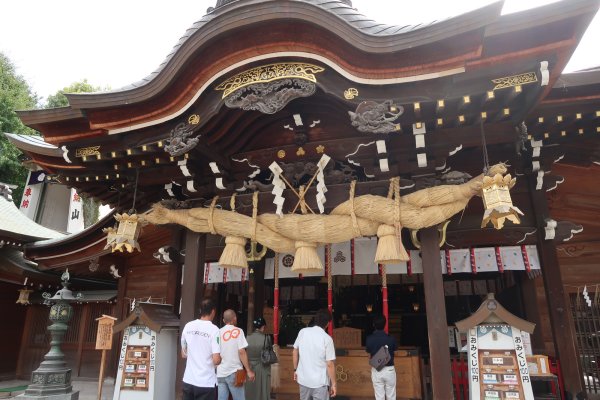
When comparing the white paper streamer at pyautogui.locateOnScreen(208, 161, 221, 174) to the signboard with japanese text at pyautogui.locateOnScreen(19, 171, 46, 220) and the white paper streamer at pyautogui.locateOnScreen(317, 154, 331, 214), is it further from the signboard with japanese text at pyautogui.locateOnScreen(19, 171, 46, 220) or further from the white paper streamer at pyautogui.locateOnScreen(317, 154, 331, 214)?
the signboard with japanese text at pyautogui.locateOnScreen(19, 171, 46, 220)

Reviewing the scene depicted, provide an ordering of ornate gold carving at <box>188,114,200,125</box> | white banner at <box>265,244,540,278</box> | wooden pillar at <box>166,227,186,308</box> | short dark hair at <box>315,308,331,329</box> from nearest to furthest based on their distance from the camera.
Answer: short dark hair at <box>315,308,331,329</box> → ornate gold carving at <box>188,114,200,125</box> → white banner at <box>265,244,540,278</box> → wooden pillar at <box>166,227,186,308</box>

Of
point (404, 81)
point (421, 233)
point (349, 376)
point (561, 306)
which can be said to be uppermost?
point (404, 81)

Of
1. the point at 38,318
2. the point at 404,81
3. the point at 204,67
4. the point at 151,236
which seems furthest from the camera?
the point at 38,318

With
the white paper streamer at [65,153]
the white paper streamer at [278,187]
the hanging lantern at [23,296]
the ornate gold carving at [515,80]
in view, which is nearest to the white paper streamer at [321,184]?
the white paper streamer at [278,187]

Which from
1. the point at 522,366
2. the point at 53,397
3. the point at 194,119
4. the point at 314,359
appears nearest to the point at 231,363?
the point at 314,359

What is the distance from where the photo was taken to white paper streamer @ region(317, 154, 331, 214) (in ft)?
17.6

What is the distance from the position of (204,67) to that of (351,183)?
2.52 metres

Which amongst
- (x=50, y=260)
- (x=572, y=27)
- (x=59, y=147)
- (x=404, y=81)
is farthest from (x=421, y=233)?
(x=50, y=260)

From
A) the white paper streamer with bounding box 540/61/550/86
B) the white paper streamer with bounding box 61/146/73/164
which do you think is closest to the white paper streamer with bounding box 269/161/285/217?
the white paper streamer with bounding box 61/146/73/164

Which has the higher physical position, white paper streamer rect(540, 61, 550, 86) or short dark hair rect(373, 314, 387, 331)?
white paper streamer rect(540, 61, 550, 86)

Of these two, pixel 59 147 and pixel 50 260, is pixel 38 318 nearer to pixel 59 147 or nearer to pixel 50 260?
pixel 50 260

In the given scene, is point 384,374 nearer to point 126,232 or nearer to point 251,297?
point 251,297

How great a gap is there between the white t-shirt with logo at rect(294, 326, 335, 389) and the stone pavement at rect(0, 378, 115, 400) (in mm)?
5739

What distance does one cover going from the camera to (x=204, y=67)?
5152mm
